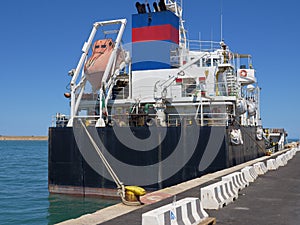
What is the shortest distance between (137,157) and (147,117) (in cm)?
312

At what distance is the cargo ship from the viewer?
57.2ft

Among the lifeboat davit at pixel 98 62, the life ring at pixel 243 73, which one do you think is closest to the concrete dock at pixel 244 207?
the lifeboat davit at pixel 98 62

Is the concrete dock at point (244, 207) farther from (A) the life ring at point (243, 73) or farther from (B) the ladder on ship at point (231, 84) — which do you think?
(A) the life ring at point (243, 73)

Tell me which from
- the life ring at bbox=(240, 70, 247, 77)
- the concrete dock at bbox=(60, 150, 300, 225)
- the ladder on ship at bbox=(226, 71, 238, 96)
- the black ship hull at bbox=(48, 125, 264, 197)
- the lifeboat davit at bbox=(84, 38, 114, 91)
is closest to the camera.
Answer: the concrete dock at bbox=(60, 150, 300, 225)

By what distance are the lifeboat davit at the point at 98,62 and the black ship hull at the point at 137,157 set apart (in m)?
4.31

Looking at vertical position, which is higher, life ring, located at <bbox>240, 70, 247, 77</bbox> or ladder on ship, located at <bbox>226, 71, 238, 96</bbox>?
life ring, located at <bbox>240, 70, 247, 77</bbox>

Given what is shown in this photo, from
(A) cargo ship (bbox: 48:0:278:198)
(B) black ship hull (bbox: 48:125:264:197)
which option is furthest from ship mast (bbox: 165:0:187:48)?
(B) black ship hull (bbox: 48:125:264:197)

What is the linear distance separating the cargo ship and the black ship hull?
0.15 feet

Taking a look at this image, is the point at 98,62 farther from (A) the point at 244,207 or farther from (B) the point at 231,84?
(A) the point at 244,207

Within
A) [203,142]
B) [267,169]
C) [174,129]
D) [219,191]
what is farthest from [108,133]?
[219,191]

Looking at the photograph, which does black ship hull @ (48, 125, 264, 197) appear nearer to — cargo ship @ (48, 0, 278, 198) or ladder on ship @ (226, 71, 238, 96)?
cargo ship @ (48, 0, 278, 198)

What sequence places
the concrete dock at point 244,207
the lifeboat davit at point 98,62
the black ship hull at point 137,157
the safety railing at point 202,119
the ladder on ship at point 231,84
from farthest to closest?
the ladder on ship at point 231,84
the lifeboat davit at point 98,62
the safety railing at point 202,119
the black ship hull at point 137,157
the concrete dock at point 244,207

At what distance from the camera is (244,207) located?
8977 mm

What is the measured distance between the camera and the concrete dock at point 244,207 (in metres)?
7.58
